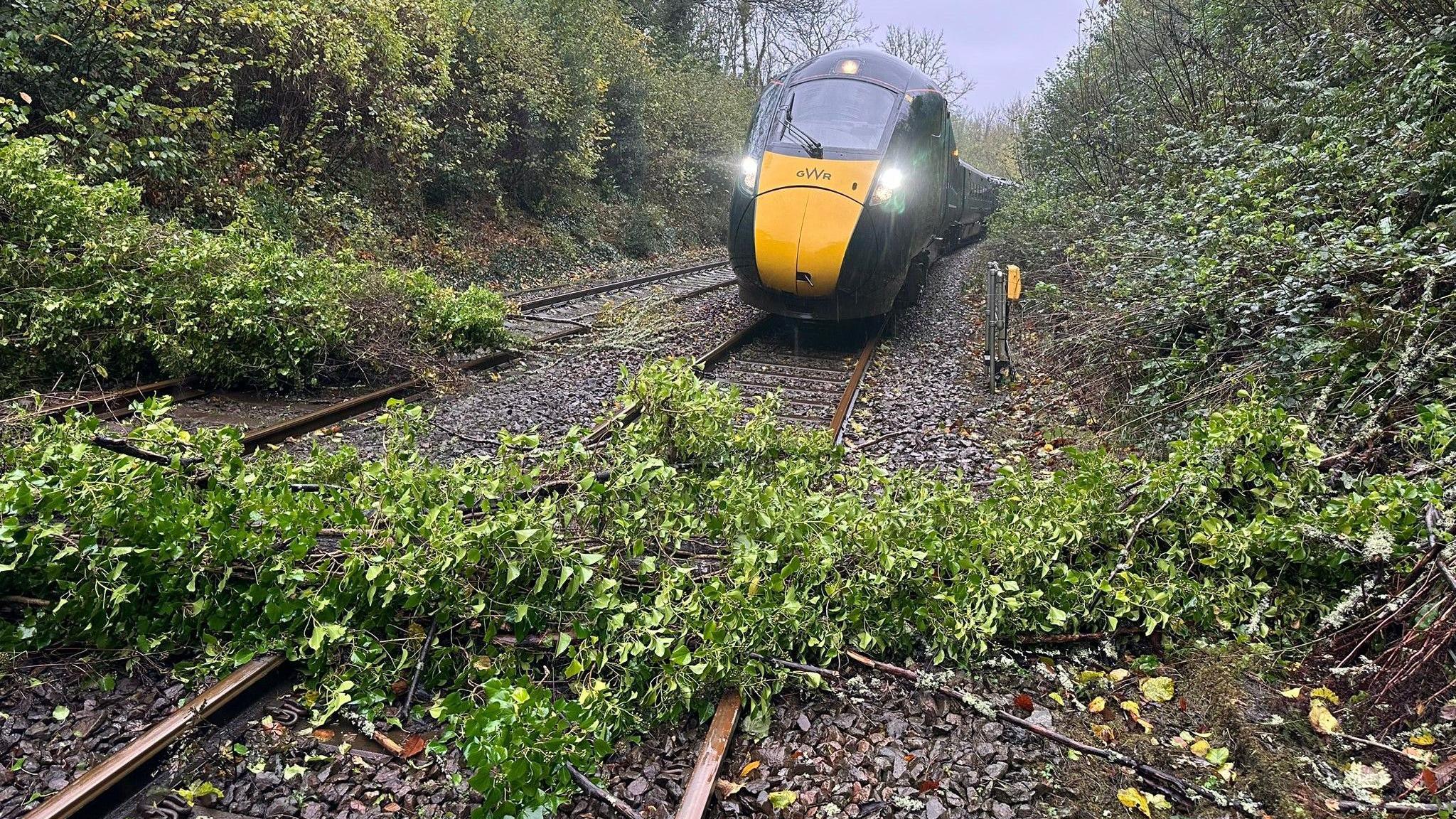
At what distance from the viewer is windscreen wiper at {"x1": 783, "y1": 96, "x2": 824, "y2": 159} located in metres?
8.16

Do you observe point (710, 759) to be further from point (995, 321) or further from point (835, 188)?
point (835, 188)

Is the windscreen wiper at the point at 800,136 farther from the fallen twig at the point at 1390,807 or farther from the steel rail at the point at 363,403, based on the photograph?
the fallen twig at the point at 1390,807

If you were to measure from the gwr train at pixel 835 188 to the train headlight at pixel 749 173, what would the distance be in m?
0.01

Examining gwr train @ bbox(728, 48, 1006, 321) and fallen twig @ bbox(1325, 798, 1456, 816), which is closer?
fallen twig @ bbox(1325, 798, 1456, 816)

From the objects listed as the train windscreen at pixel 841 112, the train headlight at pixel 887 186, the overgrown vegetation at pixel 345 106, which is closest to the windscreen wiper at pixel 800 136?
the train windscreen at pixel 841 112

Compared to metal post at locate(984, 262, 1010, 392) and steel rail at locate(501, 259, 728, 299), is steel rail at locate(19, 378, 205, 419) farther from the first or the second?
metal post at locate(984, 262, 1010, 392)

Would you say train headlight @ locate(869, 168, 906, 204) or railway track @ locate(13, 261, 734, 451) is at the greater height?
train headlight @ locate(869, 168, 906, 204)

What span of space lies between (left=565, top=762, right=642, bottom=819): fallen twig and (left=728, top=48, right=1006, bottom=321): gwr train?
627 cm

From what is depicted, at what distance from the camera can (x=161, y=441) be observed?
3361 mm

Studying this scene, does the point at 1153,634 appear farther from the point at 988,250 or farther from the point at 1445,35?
the point at 988,250

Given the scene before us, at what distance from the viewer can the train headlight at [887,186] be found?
26.0ft

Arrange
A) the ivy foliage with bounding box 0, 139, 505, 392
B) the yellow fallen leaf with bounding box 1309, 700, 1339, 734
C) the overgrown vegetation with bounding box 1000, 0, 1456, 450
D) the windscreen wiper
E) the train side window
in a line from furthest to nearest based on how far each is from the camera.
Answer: the train side window
the windscreen wiper
the ivy foliage with bounding box 0, 139, 505, 392
the overgrown vegetation with bounding box 1000, 0, 1456, 450
the yellow fallen leaf with bounding box 1309, 700, 1339, 734

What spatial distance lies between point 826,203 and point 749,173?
3.43 ft

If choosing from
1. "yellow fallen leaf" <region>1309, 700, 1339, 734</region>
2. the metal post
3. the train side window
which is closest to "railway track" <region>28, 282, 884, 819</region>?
"yellow fallen leaf" <region>1309, 700, 1339, 734</region>
